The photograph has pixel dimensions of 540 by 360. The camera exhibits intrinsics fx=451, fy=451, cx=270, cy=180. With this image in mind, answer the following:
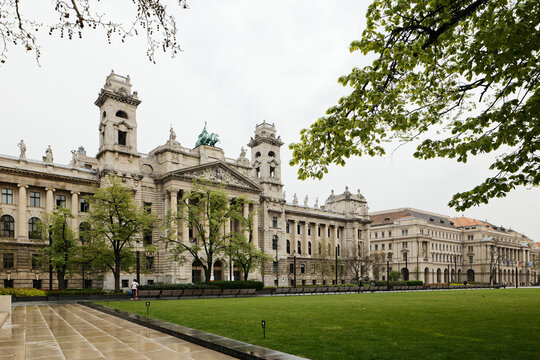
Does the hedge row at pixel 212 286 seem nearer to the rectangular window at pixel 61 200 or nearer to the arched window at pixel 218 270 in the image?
the arched window at pixel 218 270

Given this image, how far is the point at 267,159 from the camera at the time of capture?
78312 mm

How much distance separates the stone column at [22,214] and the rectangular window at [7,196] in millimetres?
1140

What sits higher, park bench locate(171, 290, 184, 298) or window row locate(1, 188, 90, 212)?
window row locate(1, 188, 90, 212)

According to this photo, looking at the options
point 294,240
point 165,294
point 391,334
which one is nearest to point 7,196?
point 165,294

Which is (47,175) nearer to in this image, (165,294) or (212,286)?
(212,286)

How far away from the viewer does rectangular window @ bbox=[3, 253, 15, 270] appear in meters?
49.7

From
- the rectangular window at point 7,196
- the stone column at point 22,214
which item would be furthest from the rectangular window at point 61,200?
the rectangular window at point 7,196

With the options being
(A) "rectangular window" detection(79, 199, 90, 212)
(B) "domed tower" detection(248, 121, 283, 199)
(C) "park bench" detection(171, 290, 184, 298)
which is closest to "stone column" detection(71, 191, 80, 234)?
(A) "rectangular window" detection(79, 199, 90, 212)

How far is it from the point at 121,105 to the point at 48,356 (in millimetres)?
53397

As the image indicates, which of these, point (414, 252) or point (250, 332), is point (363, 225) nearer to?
point (414, 252)

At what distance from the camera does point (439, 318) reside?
17359 mm

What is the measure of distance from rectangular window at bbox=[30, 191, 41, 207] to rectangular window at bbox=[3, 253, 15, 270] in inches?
248

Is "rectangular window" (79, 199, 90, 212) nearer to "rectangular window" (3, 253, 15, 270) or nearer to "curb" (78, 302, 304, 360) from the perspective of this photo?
"rectangular window" (3, 253, 15, 270)

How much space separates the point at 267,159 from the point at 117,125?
1093 inches
